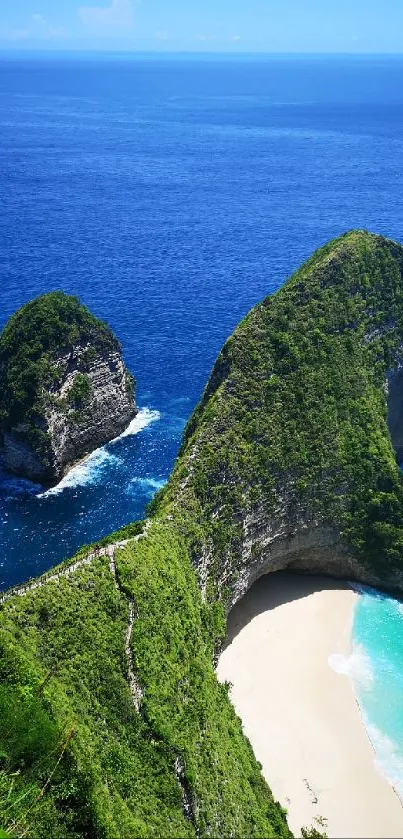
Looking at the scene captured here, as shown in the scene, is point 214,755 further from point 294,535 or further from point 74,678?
point 294,535

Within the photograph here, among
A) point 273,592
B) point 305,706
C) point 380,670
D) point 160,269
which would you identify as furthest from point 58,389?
point 160,269

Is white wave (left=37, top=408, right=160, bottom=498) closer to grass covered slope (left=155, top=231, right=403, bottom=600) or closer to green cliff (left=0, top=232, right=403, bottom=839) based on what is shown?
grass covered slope (left=155, top=231, right=403, bottom=600)

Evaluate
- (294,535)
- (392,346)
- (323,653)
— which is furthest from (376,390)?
(323,653)

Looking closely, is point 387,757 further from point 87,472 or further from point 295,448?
point 87,472

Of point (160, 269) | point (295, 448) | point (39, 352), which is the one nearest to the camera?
point (295, 448)

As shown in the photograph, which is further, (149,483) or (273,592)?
(149,483)

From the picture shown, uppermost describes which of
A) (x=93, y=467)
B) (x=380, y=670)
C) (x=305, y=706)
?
(x=93, y=467)

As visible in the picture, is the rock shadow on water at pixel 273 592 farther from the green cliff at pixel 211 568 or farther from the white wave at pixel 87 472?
the white wave at pixel 87 472

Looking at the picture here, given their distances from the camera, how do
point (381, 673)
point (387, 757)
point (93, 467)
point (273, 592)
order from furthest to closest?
point (93, 467) < point (273, 592) < point (381, 673) < point (387, 757)

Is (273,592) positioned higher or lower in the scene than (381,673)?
higher
